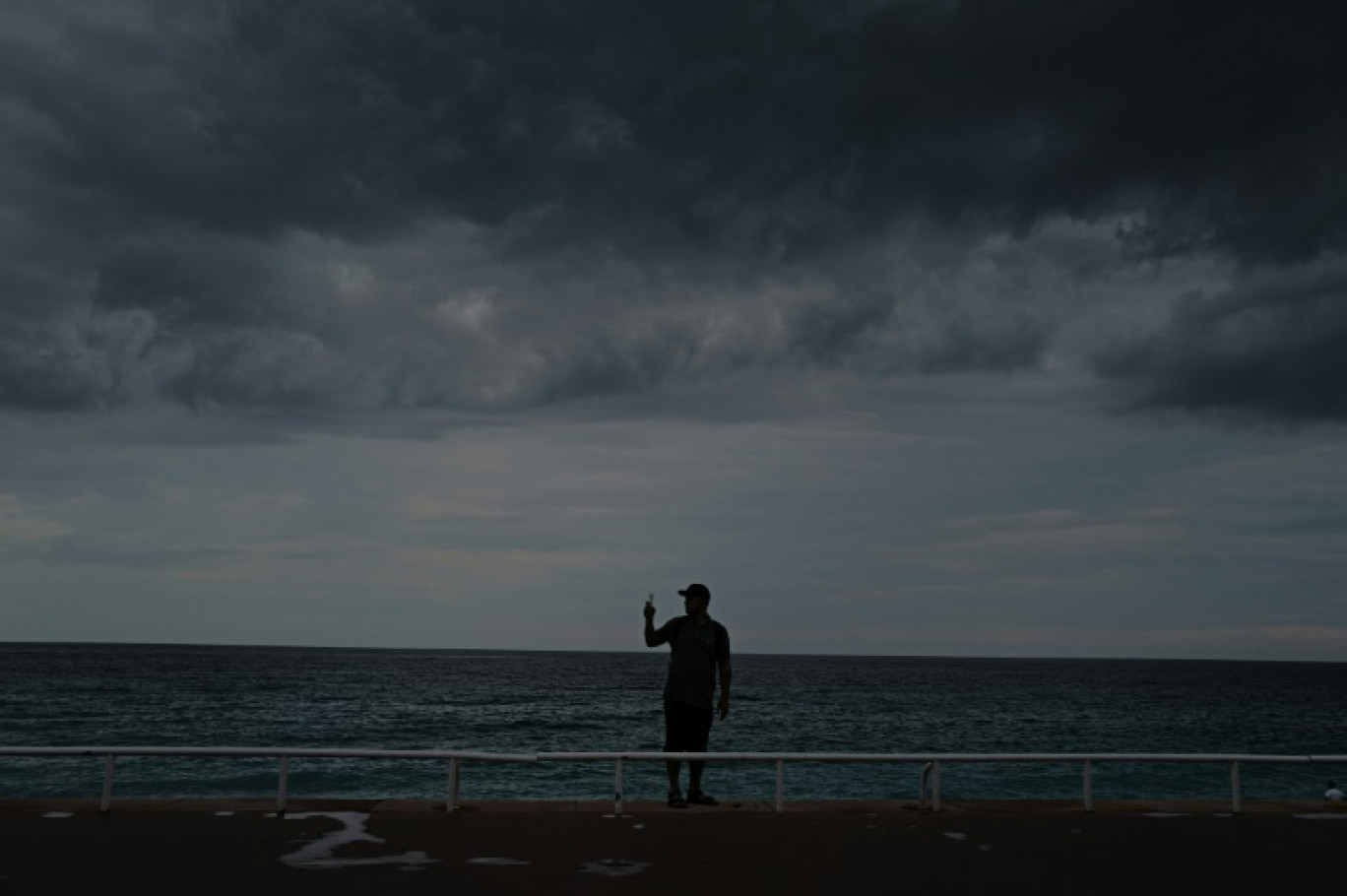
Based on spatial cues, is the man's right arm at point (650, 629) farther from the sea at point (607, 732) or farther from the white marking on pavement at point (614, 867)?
the sea at point (607, 732)

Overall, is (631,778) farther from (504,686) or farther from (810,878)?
(504,686)

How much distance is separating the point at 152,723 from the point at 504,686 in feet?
151

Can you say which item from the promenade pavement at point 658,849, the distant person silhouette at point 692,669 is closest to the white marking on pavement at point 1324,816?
the promenade pavement at point 658,849

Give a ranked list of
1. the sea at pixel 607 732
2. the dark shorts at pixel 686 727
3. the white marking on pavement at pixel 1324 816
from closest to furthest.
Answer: the white marking on pavement at pixel 1324 816
the dark shorts at pixel 686 727
the sea at pixel 607 732

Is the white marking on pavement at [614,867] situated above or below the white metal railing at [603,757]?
below

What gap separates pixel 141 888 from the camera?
6.32 meters

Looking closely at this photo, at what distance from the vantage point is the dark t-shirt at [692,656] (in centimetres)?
1045

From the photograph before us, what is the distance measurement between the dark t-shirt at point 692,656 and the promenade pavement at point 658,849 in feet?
3.60

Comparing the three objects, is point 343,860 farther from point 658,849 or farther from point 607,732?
point 607,732

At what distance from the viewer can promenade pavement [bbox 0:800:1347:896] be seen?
668cm

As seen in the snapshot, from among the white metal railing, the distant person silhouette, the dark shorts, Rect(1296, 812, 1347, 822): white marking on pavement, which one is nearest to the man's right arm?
the distant person silhouette

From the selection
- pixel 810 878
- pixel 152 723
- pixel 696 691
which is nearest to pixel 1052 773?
pixel 696 691

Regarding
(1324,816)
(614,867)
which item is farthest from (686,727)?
(1324,816)

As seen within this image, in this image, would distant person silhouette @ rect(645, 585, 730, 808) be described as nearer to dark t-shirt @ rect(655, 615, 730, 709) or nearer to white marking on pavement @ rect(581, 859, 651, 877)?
dark t-shirt @ rect(655, 615, 730, 709)
